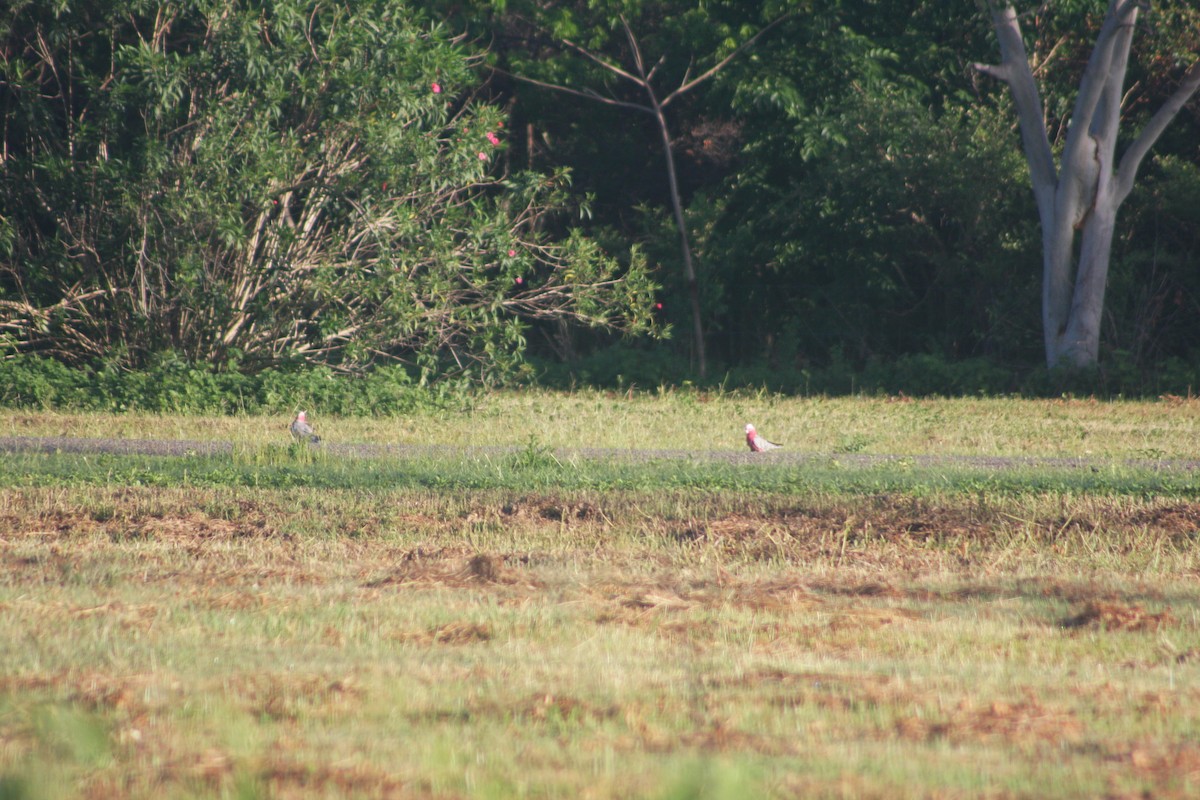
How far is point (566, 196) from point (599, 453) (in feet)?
26.5

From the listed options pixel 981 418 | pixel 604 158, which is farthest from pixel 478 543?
pixel 604 158

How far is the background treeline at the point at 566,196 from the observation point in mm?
17141

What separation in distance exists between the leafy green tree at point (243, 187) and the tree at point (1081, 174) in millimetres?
9603

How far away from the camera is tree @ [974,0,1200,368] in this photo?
2197cm

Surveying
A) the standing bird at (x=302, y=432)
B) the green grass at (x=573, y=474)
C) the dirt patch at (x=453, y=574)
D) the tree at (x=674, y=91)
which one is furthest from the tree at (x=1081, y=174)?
the dirt patch at (x=453, y=574)

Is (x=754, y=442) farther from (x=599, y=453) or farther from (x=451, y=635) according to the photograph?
(x=451, y=635)

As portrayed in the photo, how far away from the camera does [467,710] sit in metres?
4.54

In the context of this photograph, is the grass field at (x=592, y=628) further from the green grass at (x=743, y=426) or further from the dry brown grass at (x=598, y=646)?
the green grass at (x=743, y=426)

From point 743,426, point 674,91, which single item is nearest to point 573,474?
point 743,426

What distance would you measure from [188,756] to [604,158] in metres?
29.7

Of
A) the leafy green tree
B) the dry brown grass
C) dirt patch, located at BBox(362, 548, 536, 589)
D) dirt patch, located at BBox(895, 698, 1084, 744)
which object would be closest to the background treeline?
the leafy green tree

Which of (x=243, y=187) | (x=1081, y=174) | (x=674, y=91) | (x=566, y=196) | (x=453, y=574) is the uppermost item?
(x=674, y=91)

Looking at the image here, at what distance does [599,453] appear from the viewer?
12.8m

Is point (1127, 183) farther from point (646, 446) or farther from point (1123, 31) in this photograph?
point (646, 446)
